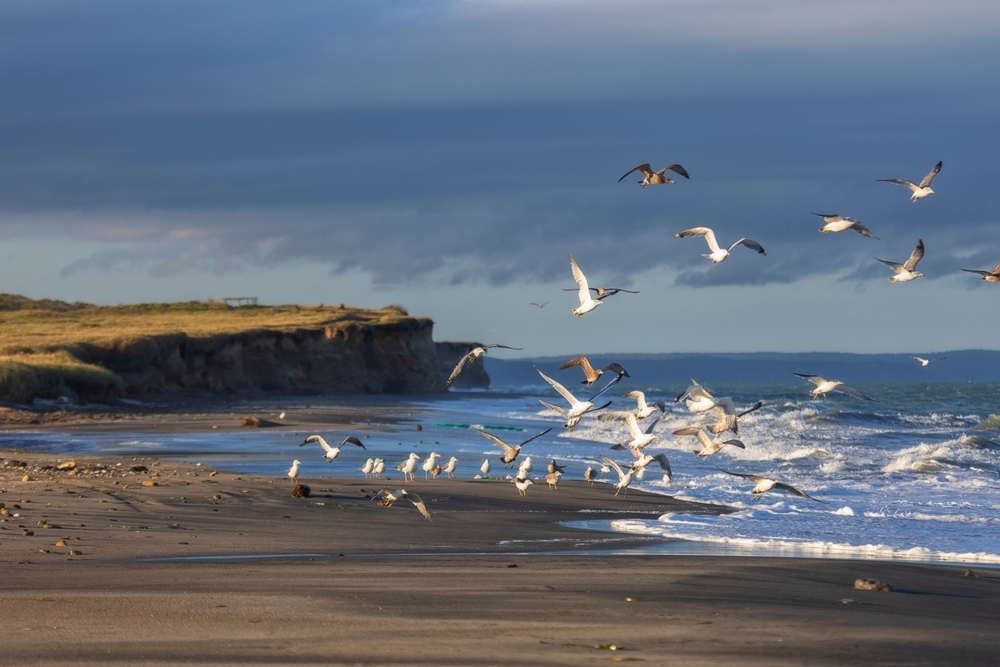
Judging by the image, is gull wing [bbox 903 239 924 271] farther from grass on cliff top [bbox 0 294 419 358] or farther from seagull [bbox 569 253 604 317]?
grass on cliff top [bbox 0 294 419 358]

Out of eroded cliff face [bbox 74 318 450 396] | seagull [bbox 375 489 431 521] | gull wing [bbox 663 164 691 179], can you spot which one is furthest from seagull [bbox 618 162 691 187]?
eroded cliff face [bbox 74 318 450 396]

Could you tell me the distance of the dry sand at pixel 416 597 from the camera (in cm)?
638

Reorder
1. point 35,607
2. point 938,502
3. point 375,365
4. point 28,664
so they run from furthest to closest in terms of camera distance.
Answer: point 375,365 → point 938,502 → point 35,607 → point 28,664

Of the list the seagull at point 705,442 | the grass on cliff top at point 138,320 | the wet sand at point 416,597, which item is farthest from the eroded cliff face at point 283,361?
the wet sand at point 416,597

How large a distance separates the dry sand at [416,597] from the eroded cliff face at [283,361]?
36480 mm

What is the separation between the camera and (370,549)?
37.0ft

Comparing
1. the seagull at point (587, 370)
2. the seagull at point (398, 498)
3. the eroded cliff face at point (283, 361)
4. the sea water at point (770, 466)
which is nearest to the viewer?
the sea water at point (770, 466)

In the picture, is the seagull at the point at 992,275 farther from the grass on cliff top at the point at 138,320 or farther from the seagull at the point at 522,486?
the grass on cliff top at the point at 138,320

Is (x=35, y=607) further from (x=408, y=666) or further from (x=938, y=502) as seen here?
(x=938, y=502)

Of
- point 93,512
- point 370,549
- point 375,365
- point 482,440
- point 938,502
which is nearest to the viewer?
point 370,549

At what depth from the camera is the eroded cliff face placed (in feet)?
162

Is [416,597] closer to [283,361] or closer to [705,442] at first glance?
[705,442]

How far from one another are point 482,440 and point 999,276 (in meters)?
18.1

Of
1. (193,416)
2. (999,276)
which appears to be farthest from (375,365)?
(999,276)
